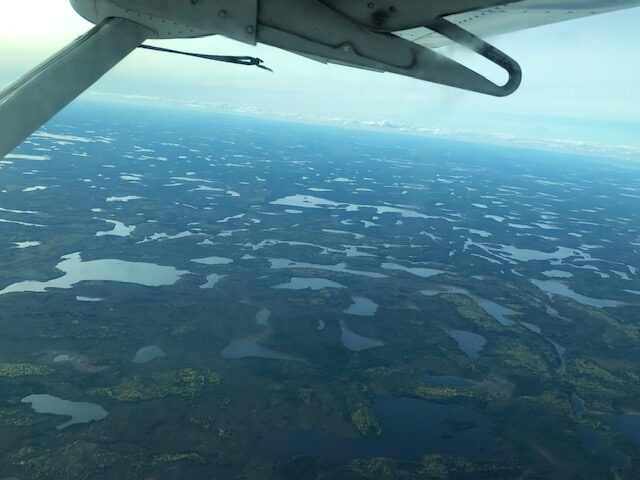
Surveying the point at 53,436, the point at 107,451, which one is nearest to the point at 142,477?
the point at 107,451

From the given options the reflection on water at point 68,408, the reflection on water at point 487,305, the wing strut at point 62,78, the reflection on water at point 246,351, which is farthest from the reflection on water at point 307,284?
the wing strut at point 62,78

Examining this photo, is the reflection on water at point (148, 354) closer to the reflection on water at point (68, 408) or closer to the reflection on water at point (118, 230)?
the reflection on water at point (68, 408)

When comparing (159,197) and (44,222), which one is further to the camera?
(159,197)

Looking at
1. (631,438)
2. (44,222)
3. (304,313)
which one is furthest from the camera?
(44,222)

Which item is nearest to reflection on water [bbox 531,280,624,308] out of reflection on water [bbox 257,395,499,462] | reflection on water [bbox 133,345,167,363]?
reflection on water [bbox 257,395,499,462]

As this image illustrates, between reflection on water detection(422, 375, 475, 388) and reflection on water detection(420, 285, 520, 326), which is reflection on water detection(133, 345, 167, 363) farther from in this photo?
reflection on water detection(420, 285, 520, 326)

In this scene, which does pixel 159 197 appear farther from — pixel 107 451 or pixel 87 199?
pixel 107 451

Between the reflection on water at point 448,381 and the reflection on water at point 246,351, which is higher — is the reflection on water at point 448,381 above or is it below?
below
